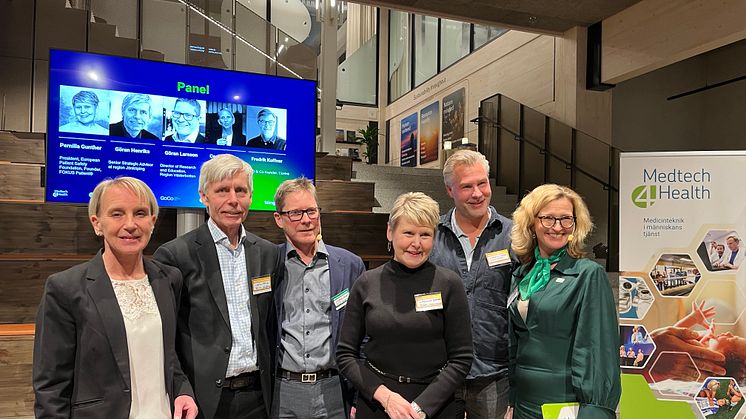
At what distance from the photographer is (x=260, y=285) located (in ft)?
7.20

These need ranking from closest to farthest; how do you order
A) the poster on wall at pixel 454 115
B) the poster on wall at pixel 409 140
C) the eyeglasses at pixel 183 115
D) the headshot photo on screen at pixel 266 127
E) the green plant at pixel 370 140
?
the eyeglasses at pixel 183 115 → the headshot photo on screen at pixel 266 127 → the poster on wall at pixel 454 115 → the poster on wall at pixel 409 140 → the green plant at pixel 370 140

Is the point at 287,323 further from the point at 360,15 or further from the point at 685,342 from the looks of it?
the point at 360,15

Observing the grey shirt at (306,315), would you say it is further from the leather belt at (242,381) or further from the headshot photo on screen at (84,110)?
the headshot photo on screen at (84,110)

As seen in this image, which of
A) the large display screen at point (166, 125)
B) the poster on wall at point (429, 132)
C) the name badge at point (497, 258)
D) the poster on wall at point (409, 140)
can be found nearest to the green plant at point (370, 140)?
the poster on wall at point (409, 140)

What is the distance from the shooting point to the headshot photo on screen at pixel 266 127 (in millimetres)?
3816

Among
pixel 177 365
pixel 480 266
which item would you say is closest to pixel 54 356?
pixel 177 365

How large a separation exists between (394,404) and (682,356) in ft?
8.61

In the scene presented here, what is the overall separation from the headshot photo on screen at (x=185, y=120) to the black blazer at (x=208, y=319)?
1662 millimetres

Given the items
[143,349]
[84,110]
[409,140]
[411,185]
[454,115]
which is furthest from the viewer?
[409,140]

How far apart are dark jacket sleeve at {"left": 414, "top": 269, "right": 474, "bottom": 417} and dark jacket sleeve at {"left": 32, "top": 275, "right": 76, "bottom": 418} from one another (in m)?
1.12

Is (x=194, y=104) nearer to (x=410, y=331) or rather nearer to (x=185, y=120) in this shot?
(x=185, y=120)

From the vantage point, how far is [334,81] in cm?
671

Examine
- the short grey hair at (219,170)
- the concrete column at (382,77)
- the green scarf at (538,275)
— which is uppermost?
the concrete column at (382,77)

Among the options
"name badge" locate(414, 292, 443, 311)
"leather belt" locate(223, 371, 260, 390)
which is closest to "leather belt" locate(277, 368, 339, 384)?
"leather belt" locate(223, 371, 260, 390)
